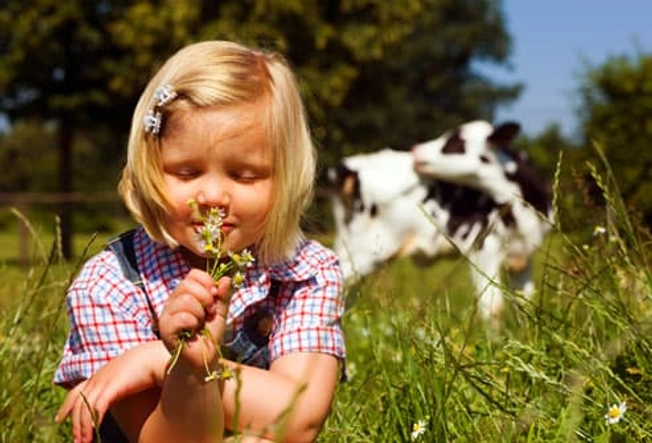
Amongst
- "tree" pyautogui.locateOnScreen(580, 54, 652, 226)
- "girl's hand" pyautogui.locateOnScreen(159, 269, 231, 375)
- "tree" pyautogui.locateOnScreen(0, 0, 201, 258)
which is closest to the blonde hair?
"girl's hand" pyautogui.locateOnScreen(159, 269, 231, 375)

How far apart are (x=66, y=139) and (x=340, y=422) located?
2076 centimetres

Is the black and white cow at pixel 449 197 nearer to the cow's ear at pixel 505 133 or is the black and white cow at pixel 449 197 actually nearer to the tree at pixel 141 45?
the cow's ear at pixel 505 133

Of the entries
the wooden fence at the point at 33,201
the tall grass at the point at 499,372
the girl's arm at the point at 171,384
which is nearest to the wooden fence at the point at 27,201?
the wooden fence at the point at 33,201

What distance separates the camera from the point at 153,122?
77.9 inches

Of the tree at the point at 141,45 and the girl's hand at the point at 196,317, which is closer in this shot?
the girl's hand at the point at 196,317

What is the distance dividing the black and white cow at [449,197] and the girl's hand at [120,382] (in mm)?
4175

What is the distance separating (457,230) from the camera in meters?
6.19

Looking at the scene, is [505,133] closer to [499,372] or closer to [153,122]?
[499,372]

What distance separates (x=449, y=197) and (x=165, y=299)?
14.2 ft

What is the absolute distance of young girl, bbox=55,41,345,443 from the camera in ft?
6.22

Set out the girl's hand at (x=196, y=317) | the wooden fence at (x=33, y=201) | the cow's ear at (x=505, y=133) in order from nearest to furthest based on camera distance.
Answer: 1. the girl's hand at (x=196, y=317)
2. the cow's ear at (x=505, y=133)
3. the wooden fence at (x=33, y=201)

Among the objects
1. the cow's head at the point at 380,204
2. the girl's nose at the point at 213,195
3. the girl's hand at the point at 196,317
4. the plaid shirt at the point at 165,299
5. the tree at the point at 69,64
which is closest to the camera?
the girl's hand at the point at 196,317

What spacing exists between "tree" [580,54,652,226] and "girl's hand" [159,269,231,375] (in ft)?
21.1

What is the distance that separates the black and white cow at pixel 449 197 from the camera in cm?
611
